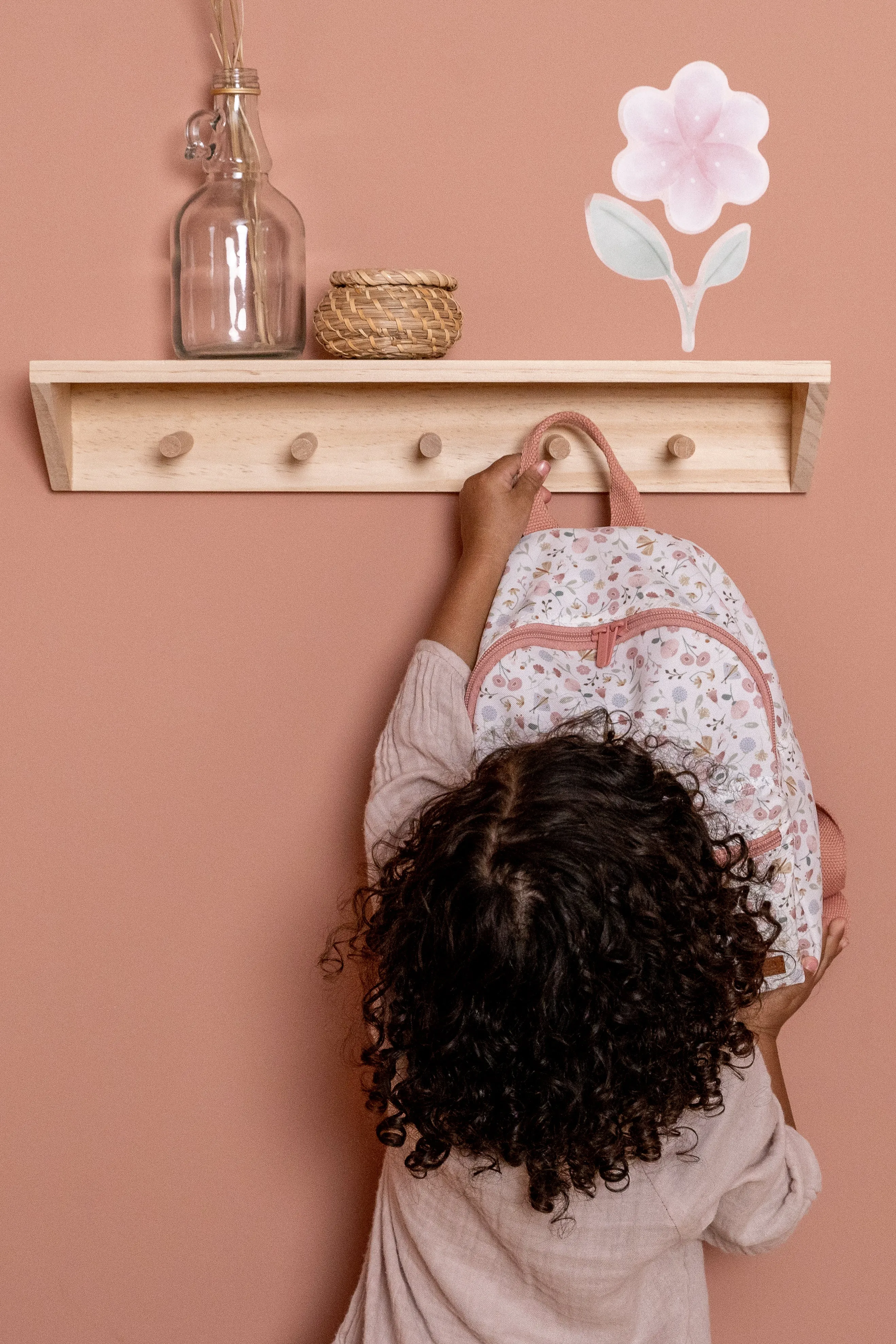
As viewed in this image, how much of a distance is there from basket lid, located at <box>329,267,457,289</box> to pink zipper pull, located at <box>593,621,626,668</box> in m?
0.29

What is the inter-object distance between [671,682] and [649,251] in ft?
1.25

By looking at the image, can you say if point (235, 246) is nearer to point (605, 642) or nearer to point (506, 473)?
point (506, 473)

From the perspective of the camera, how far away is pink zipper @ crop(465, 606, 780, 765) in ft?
2.90

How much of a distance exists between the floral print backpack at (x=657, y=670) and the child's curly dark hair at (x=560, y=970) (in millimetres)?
80

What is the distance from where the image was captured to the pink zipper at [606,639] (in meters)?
0.88

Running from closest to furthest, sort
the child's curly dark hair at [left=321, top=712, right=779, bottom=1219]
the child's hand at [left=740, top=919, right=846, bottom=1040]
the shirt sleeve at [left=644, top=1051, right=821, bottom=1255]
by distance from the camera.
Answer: the child's curly dark hair at [left=321, top=712, right=779, bottom=1219], the shirt sleeve at [left=644, top=1051, right=821, bottom=1255], the child's hand at [left=740, top=919, right=846, bottom=1040]

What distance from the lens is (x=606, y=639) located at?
896mm

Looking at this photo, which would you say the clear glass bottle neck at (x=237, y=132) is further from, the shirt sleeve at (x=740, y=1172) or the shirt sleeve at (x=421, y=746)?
the shirt sleeve at (x=740, y=1172)

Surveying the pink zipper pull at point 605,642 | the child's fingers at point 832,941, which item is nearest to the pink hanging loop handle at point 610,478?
the pink zipper pull at point 605,642

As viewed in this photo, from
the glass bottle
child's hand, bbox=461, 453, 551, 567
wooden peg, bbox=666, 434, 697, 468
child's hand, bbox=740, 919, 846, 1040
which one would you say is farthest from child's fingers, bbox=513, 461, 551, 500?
child's hand, bbox=740, 919, 846, 1040

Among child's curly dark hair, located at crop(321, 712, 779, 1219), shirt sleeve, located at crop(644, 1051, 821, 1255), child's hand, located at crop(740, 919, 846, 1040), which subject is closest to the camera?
child's curly dark hair, located at crop(321, 712, 779, 1219)

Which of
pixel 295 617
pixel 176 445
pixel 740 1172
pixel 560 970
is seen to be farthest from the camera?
pixel 295 617

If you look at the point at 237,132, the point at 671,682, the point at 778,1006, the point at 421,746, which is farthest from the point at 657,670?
the point at 237,132

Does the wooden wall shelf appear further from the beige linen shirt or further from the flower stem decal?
the beige linen shirt
